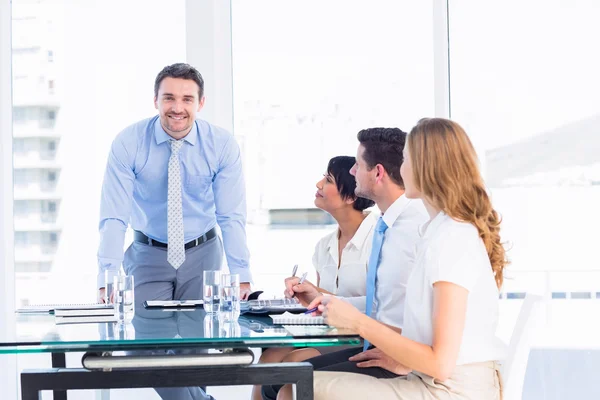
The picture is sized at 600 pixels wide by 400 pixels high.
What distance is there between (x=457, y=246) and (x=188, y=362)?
711 mm

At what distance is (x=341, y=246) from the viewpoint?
2.91 m

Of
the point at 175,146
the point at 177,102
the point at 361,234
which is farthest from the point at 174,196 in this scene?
the point at 361,234

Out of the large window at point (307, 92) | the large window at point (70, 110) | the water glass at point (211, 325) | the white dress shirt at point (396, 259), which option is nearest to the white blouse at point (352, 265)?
the white dress shirt at point (396, 259)

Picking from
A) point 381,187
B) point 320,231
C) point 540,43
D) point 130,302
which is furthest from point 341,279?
point 540,43

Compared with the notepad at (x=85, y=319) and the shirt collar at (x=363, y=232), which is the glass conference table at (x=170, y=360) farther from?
the shirt collar at (x=363, y=232)

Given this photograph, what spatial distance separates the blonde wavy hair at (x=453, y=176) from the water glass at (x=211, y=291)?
0.72 metres

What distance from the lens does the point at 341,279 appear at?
283 centimetres

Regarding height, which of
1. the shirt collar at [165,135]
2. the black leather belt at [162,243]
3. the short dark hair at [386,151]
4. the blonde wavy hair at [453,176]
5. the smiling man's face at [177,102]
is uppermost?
the smiling man's face at [177,102]

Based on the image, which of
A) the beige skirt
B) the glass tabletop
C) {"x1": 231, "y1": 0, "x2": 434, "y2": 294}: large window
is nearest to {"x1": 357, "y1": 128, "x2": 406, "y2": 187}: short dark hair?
the glass tabletop

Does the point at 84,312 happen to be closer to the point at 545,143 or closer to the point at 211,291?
the point at 211,291

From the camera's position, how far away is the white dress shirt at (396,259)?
2.41 meters

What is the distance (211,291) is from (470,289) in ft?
2.77

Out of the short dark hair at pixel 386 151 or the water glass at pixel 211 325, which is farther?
the short dark hair at pixel 386 151

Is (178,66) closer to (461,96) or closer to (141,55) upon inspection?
(141,55)
